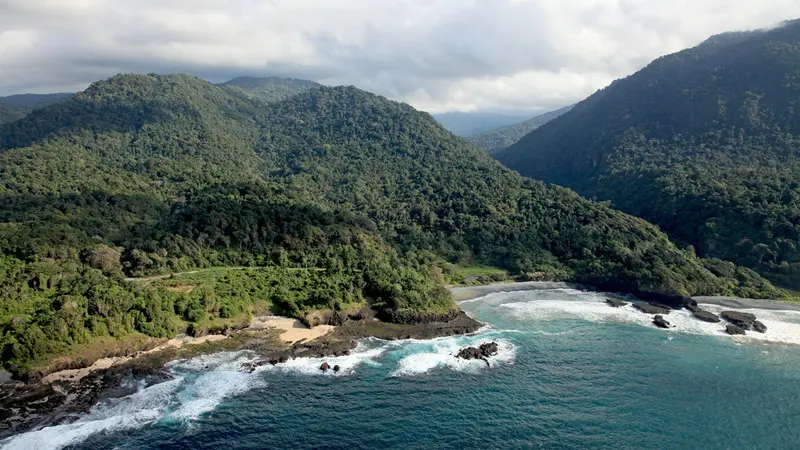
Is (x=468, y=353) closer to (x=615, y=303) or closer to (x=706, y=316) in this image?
(x=615, y=303)

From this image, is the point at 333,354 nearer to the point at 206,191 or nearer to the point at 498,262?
the point at 498,262

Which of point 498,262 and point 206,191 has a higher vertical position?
point 206,191

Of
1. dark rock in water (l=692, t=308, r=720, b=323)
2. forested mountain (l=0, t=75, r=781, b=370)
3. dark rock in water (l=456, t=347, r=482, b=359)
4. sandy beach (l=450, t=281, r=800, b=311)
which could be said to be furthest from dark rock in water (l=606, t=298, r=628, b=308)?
dark rock in water (l=456, t=347, r=482, b=359)

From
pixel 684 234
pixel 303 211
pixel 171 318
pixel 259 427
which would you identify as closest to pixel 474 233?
pixel 303 211

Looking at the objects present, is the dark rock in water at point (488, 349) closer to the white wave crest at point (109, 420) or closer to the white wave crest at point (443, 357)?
the white wave crest at point (443, 357)

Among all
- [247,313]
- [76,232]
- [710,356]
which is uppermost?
A: [76,232]

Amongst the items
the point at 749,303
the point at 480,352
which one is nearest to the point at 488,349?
the point at 480,352

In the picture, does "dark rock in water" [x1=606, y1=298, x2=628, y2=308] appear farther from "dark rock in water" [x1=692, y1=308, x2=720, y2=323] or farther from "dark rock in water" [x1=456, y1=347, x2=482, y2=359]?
"dark rock in water" [x1=456, y1=347, x2=482, y2=359]

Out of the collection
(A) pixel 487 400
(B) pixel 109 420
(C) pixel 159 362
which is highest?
(C) pixel 159 362
